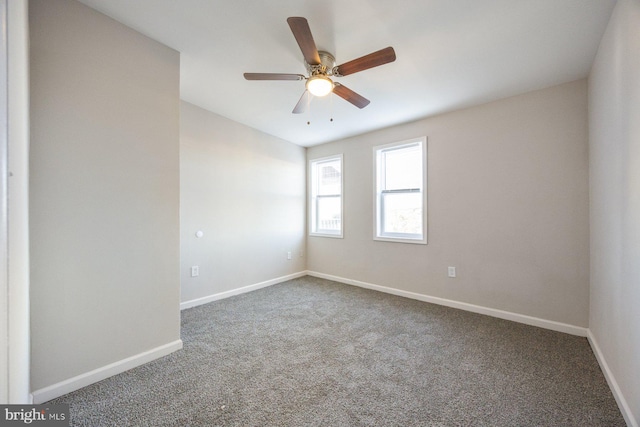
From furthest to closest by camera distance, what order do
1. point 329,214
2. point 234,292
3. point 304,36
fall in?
point 329,214 → point 234,292 → point 304,36

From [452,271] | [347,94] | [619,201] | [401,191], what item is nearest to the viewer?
[619,201]

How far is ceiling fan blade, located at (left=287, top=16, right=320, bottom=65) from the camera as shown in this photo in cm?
140

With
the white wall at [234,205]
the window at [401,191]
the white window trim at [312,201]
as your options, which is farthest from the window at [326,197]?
the window at [401,191]

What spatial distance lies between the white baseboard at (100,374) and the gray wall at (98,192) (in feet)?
0.14

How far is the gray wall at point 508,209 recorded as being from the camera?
2.45 meters

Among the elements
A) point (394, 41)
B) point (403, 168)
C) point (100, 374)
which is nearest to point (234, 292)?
point (100, 374)

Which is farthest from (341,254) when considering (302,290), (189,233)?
(189,233)

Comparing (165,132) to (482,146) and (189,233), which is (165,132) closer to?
(189,233)

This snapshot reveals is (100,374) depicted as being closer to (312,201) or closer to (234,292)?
(234,292)

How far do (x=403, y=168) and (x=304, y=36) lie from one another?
261cm

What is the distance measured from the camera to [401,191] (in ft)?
12.1

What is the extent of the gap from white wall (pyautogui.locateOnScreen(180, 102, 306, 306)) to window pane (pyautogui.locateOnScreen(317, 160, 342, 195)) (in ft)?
1.27

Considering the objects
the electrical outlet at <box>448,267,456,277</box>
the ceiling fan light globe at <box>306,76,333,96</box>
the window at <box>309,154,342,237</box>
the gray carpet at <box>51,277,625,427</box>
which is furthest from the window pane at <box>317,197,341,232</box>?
the ceiling fan light globe at <box>306,76,333,96</box>

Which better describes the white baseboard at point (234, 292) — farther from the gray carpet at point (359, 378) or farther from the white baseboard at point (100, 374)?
the white baseboard at point (100, 374)
